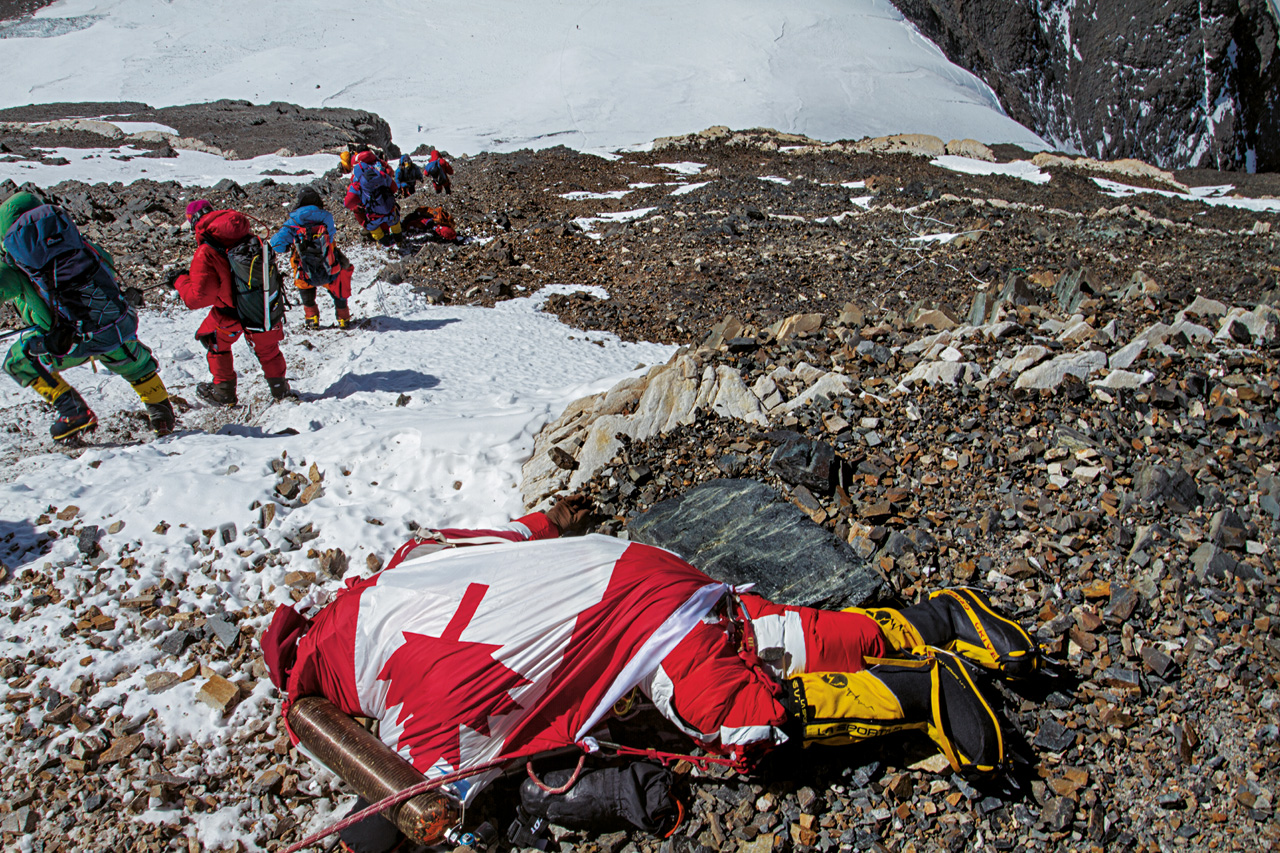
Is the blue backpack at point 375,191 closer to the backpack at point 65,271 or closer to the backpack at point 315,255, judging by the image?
the backpack at point 315,255

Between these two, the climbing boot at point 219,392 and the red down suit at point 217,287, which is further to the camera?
the climbing boot at point 219,392

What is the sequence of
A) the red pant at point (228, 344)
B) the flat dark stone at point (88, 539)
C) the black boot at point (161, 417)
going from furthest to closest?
1. the red pant at point (228, 344)
2. the black boot at point (161, 417)
3. the flat dark stone at point (88, 539)

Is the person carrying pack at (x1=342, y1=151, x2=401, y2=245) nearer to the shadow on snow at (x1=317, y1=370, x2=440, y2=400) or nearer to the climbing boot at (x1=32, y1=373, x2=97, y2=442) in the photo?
the shadow on snow at (x1=317, y1=370, x2=440, y2=400)

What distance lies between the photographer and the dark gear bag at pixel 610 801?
7.32 feet

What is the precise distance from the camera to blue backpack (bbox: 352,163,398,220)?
28.8ft

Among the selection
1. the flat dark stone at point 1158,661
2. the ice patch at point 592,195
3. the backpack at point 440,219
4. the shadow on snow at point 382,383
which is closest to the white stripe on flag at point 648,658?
the flat dark stone at point 1158,661

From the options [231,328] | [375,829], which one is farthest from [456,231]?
[375,829]

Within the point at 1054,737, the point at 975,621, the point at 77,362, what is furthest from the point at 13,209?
the point at 1054,737

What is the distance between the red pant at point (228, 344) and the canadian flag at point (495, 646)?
3.49 meters

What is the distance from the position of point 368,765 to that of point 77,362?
3940 mm

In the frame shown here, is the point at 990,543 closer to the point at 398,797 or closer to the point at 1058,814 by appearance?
the point at 1058,814

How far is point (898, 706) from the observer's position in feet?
7.43

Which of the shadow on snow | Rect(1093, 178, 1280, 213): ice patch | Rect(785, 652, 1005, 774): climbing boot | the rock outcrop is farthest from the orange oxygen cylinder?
the rock outcrop

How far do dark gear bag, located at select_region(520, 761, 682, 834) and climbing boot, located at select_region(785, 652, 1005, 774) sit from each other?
57cm
